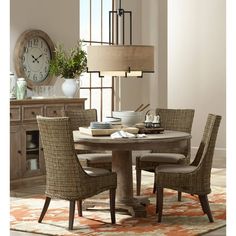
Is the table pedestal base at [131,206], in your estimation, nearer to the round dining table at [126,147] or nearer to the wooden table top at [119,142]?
the round dining table at [126,147]

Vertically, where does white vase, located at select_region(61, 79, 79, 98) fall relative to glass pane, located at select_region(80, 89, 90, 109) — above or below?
above

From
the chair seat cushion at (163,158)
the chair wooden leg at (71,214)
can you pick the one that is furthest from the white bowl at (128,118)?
the chair wooden leg at (71,214)

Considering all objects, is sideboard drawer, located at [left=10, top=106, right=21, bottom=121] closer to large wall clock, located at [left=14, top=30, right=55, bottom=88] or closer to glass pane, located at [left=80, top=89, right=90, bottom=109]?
large wall clock, located at [left=14, top=30, right=55, bottom=88]

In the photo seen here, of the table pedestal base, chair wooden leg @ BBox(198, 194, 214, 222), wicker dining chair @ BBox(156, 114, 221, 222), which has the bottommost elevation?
the table pedestal base

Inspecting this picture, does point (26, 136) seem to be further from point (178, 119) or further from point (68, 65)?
point (178, 119)

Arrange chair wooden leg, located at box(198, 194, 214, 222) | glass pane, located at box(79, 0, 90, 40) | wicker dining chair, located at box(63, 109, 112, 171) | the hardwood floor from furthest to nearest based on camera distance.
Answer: glass pane, located at box(79, 0, 90, 40) → wicker dining chair, located at box(63, 109, 112, 171) → chair wooden leg, located at box(198, 194, 214, 222) → the hardwood floor

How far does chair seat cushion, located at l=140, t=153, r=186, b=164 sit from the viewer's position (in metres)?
5.57

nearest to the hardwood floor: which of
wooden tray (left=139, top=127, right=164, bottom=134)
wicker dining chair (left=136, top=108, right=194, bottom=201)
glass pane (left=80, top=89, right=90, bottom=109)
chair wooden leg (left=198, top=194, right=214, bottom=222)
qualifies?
chair wooden leg (left=198, top=194, right=214, bottom=222)

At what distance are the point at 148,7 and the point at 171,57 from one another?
59.0 inches

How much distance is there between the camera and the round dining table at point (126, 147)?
15.2 ft

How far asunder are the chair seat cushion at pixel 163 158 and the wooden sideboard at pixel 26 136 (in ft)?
5.29

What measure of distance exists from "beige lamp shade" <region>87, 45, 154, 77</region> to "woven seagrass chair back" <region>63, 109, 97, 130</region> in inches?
62.1

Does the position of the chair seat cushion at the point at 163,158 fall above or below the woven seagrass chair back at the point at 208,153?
below

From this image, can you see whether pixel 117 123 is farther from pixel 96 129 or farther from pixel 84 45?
pixel 84 45
